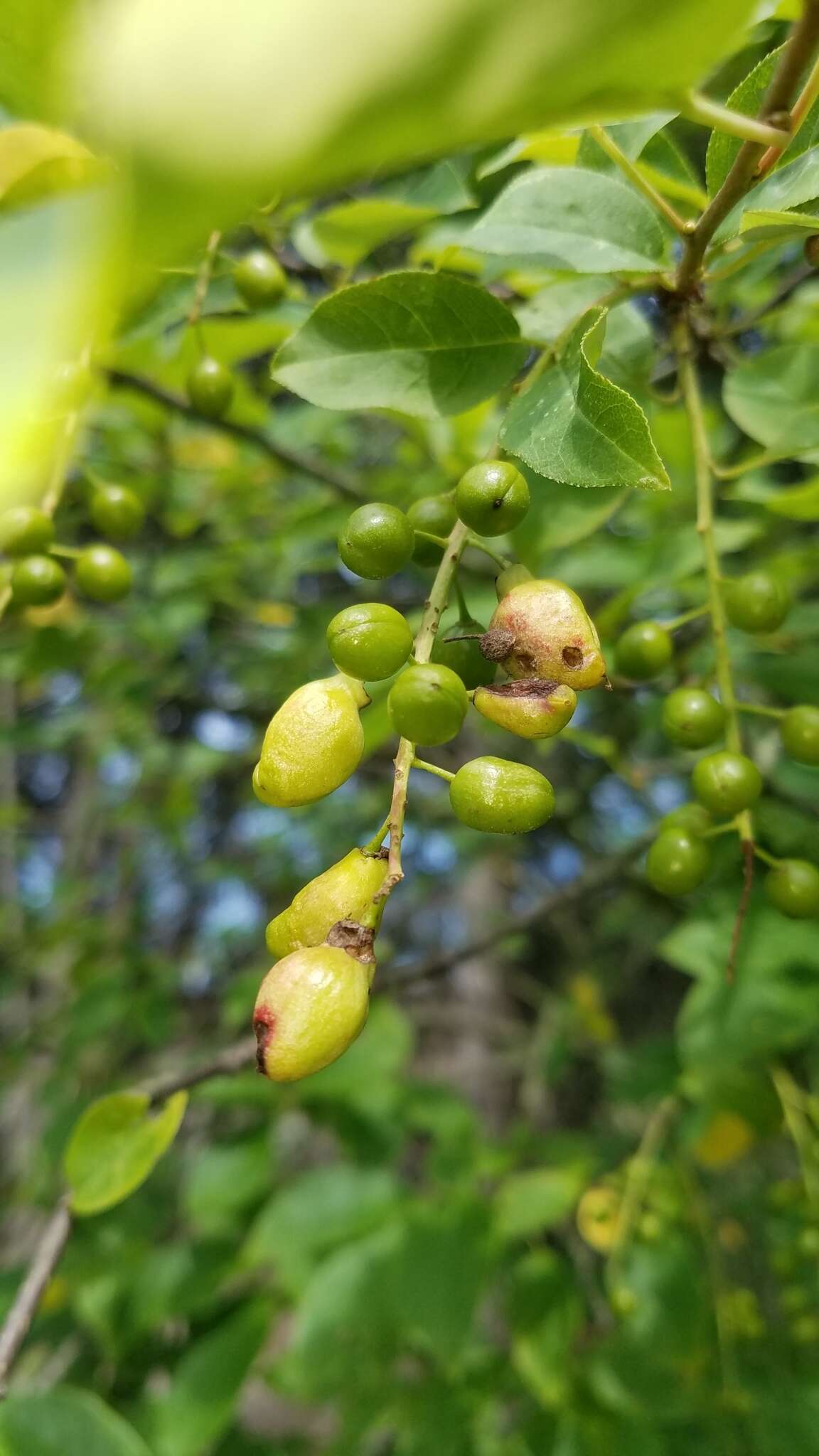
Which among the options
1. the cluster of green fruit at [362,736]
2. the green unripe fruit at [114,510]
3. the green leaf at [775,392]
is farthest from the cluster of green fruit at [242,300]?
the cluster of green fruit at [362,736]

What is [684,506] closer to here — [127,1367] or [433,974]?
[433,974]

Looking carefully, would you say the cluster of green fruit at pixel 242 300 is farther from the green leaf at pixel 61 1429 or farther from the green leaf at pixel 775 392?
the green leaf at pixel 61 1429

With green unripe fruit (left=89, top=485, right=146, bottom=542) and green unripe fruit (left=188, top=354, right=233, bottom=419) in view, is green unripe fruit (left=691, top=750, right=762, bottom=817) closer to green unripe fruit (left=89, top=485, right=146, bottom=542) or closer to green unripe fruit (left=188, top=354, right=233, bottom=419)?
green unripe fruit (left=188, top=354, right=233, bottom=419)

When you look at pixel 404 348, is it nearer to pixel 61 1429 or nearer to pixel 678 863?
pixel 678 863

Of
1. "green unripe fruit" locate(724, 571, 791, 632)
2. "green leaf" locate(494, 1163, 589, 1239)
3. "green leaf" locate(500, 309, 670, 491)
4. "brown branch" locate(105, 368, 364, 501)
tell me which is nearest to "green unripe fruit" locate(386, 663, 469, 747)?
"green leaf" locate(500, 309, 670, 491)

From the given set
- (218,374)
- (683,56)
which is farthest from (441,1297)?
(683,56)

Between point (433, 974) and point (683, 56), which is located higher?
point (683, 56)

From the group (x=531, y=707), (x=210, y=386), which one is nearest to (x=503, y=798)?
(x=531, y=707)
